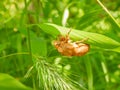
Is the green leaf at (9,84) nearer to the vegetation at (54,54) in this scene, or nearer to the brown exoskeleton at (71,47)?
the vegetation at (54,54)

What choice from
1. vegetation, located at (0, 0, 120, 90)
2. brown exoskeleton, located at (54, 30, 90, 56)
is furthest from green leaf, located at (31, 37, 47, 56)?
brown exoskeleton, located at (54, 30, 90, 56)

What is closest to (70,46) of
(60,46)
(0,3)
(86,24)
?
(60,46)

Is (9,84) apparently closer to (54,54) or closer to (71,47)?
(71,47)

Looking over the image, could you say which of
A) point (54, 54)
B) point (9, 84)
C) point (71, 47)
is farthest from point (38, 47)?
point (9, 84)

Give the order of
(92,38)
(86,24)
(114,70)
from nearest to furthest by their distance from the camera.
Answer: (92,38) < (86,24) < (114,70)

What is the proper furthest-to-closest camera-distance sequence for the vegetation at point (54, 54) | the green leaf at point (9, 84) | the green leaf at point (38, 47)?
the green leaf at point (38, 47) < the vegetation at point (54, 54) < the green leaf at point (9, 84)

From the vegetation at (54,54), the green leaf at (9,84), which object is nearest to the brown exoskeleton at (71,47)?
the vegetation at (54,54)

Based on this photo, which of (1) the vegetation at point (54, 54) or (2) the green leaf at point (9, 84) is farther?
(1) the vegetation at point (54, 54)

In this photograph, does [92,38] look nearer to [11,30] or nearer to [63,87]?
[63,87]

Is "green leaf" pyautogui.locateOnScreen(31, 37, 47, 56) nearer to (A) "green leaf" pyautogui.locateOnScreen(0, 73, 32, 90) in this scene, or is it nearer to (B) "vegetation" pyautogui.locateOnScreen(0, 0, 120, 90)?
(B) "vegetation" pyautogui.locateOnScreen(0, 0, 120, 90)
